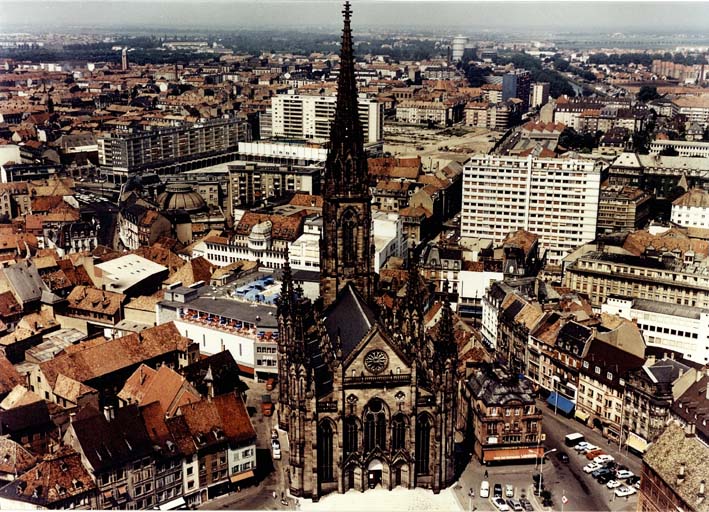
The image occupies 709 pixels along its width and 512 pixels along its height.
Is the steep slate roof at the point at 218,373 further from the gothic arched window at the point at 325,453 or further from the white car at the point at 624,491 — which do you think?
the white car at the point at 624,491

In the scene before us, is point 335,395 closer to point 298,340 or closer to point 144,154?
point 298,340

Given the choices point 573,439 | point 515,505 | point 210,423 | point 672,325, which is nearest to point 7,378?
point 210,423

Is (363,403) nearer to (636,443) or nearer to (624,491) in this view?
(624,491)

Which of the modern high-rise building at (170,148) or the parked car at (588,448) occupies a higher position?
the modern high-rise building at (170,148)

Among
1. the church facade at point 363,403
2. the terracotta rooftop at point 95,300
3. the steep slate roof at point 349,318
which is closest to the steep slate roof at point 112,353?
the terracotta rooftop at point 95,300

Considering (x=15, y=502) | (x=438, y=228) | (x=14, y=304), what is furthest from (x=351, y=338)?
(x=438, y=228)

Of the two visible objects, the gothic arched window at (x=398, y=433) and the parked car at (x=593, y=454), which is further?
the parked car at (x=593, y=454)
